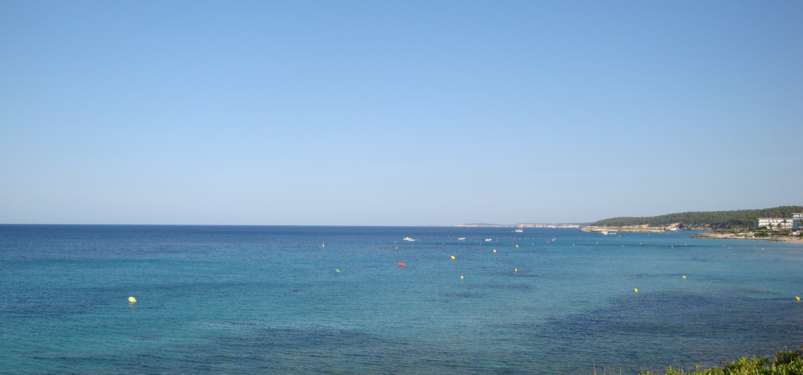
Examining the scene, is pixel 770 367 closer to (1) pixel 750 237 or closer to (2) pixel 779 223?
(1) pixel 750 237

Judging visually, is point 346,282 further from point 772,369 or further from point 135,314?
point 772,369

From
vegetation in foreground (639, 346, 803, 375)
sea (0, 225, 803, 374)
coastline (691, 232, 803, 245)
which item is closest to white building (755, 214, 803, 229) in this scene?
coastline (691, 232, 803, 245)

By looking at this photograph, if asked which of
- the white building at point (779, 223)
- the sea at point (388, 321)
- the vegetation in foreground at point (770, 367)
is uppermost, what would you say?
the white building at point (779, 223)

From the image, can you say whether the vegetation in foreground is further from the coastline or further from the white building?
the white building

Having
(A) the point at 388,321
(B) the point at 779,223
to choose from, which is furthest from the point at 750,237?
(A) the point at 388,321

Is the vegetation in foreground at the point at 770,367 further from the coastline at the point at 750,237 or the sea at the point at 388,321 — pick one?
the coastline at the point at 750,237

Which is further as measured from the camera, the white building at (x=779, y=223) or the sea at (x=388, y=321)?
the white building at (x=779, y=223)

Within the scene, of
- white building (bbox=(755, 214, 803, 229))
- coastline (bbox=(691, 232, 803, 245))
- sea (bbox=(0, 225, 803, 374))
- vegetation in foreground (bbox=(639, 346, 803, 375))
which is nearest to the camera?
vegetation in foreground (bbox=(639, 346, 803, 375))

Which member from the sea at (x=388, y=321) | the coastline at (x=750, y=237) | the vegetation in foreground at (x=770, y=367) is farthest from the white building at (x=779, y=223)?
the vegetation in foreground at (x=770, y=367)

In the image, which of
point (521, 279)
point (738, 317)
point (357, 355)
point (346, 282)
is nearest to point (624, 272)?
point (521, 279)

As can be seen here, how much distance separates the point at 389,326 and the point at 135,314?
58.0 ft

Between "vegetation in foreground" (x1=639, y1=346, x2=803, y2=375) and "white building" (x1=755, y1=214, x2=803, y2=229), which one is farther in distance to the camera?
"white building" (x1=755, y1=214, x2=803, y2=229)

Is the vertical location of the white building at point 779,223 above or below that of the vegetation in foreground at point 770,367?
above

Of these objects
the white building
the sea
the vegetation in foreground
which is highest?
the white building
